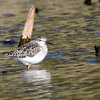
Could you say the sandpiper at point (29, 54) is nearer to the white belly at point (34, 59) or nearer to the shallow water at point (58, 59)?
the white belly at point (34, 59)

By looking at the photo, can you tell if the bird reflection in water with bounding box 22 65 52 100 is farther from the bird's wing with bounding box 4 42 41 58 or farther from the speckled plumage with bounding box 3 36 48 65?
the bird's wing with bounding box 4 42 41 58

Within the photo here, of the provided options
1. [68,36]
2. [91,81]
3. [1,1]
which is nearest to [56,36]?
[68,36]

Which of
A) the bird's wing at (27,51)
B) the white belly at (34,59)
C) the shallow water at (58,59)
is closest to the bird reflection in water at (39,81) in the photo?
the shallow water at (58,59)

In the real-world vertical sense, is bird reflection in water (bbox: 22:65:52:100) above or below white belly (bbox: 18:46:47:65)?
below

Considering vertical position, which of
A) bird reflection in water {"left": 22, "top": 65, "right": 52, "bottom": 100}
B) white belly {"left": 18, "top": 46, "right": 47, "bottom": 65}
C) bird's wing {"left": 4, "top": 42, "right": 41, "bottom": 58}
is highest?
bird's wing {"left": 4, "top": 42, "right": 41, "bottom": 58}

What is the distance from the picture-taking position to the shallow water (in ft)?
46.9

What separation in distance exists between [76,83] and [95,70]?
1.94 m

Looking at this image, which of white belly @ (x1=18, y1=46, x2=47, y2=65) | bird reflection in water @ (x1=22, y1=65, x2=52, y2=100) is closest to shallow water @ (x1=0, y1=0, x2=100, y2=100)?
bird reflection in water @ (x1=22, y1=65, x2=52, y2=100)

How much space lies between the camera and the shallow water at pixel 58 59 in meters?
14.3

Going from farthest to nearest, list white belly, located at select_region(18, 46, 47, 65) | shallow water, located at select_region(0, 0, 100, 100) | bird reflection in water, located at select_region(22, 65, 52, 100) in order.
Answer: white belly, located at select_region(18, 46, 47, 65)
shallow water, located at select_region(0, 0, 100, 100)
bird reflection in water, located at select_region(22, 65, 52, 100)

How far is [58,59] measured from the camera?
1969 cm

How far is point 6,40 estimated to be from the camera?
79.9 feet

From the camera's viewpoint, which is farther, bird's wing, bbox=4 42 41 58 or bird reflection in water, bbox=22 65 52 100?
bird's wing, bbox=4 42 41 58

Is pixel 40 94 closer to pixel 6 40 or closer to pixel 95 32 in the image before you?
pixel 6 40
